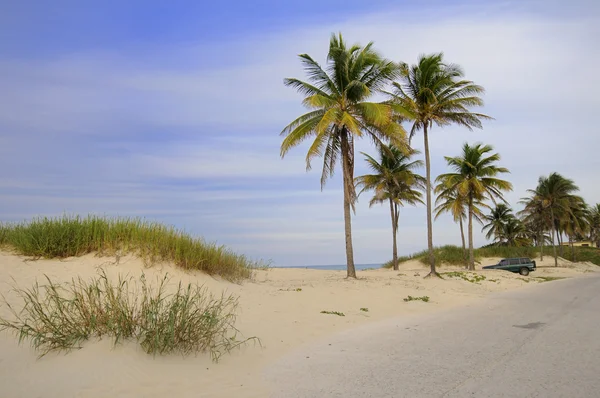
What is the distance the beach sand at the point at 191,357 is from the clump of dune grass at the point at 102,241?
14.4 inches

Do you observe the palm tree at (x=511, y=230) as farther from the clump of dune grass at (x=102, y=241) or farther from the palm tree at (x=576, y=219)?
the clump of dune grass at (x=102, y=241)

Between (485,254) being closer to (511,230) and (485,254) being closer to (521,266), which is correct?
(521,266)

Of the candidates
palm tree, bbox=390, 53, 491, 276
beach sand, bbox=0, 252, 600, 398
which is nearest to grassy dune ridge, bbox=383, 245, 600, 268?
palm tree, bbox=390, 53, 491, 276

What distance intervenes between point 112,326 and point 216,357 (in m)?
1.42

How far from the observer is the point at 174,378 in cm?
526

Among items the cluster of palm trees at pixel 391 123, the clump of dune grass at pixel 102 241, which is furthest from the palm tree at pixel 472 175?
the clump of dune grass at pixel 102 241

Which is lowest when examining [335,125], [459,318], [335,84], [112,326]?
[459,318]

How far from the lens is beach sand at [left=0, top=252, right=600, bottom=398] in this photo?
494 cm

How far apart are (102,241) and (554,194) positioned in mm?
52343

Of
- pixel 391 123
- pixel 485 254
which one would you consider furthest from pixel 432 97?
pixel 485 254

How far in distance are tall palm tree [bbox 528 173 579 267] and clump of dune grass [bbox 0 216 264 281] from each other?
49174mm

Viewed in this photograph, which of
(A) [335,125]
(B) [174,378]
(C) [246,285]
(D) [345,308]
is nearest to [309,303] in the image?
(D) [345,308]

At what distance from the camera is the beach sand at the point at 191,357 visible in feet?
16.2

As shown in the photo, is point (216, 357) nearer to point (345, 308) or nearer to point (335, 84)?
point (345, 308)
